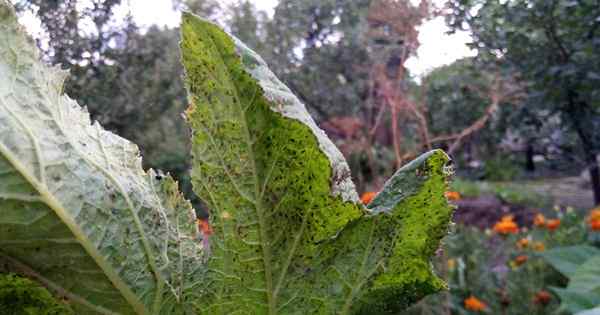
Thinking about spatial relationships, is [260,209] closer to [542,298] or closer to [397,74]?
[542,298]

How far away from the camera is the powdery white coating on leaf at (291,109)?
0.58 m

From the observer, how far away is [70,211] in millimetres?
549

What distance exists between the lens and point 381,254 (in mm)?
627

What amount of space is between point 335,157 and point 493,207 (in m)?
7.94

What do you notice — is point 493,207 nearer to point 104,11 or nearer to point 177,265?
point 104,11

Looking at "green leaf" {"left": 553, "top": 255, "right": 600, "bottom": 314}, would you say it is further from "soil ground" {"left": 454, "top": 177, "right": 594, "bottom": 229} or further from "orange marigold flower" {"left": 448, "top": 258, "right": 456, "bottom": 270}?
"soil ground" {"left": 454, "top": 177, "right": 594, "bottom": 229}

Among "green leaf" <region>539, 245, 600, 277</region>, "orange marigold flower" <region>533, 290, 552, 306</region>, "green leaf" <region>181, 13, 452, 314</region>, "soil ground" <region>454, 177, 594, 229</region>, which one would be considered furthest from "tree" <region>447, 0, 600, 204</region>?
"soil ground" <region>454, 177, 594, 229</region>

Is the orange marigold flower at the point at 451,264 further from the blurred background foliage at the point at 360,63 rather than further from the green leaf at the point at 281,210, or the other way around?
the green leaf at the point at 281,210

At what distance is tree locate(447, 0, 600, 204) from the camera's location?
2.83m

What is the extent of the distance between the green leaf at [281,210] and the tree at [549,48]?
243 centimetres

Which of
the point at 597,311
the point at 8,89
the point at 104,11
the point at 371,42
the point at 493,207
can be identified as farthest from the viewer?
the point at 493,207

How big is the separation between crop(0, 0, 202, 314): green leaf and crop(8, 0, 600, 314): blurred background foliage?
23 centimetres

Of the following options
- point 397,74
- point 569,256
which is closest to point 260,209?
point 569,256

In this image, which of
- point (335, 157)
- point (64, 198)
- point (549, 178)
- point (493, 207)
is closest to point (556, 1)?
point (335, 157)
